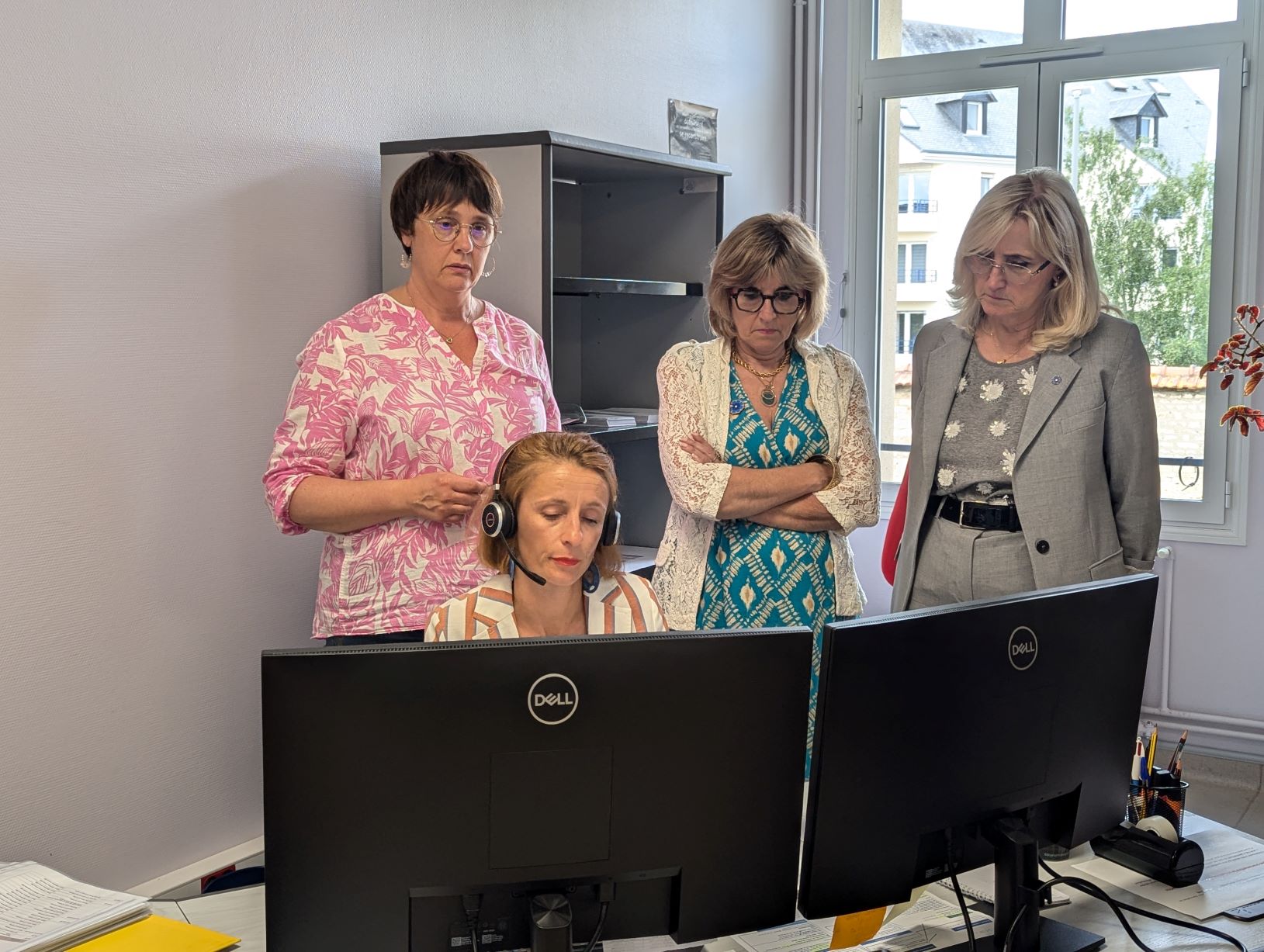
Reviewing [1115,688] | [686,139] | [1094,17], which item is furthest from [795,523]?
[1094,17]

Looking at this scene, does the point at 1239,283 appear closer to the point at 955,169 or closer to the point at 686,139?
the point at 955,169

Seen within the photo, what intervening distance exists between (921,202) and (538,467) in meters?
3.22

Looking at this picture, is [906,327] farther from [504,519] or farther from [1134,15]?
[504,519]

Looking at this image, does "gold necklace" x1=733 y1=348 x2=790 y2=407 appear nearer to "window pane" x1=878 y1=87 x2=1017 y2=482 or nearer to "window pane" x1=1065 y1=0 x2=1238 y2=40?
"window pane" x1=878 y1=87 x2=1017 y2=482

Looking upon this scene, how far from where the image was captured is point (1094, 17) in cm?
414

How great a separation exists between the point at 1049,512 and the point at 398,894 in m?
1.48

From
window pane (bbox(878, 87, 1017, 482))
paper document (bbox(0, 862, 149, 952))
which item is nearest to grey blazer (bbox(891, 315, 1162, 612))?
paper document (bbox(0, 862, 149, 952))

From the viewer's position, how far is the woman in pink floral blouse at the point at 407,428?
2.00 meters

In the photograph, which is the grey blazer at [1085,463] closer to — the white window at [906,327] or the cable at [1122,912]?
the cable at [1122,912]

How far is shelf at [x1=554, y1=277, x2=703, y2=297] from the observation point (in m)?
2.81

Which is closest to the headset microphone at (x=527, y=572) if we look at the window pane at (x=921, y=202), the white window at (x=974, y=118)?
the window pane at (x=921, y=202)

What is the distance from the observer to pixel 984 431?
224 centimetres

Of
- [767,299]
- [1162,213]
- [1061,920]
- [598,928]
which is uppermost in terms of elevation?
[1162,213]

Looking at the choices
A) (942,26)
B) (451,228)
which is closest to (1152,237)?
(942,26)
